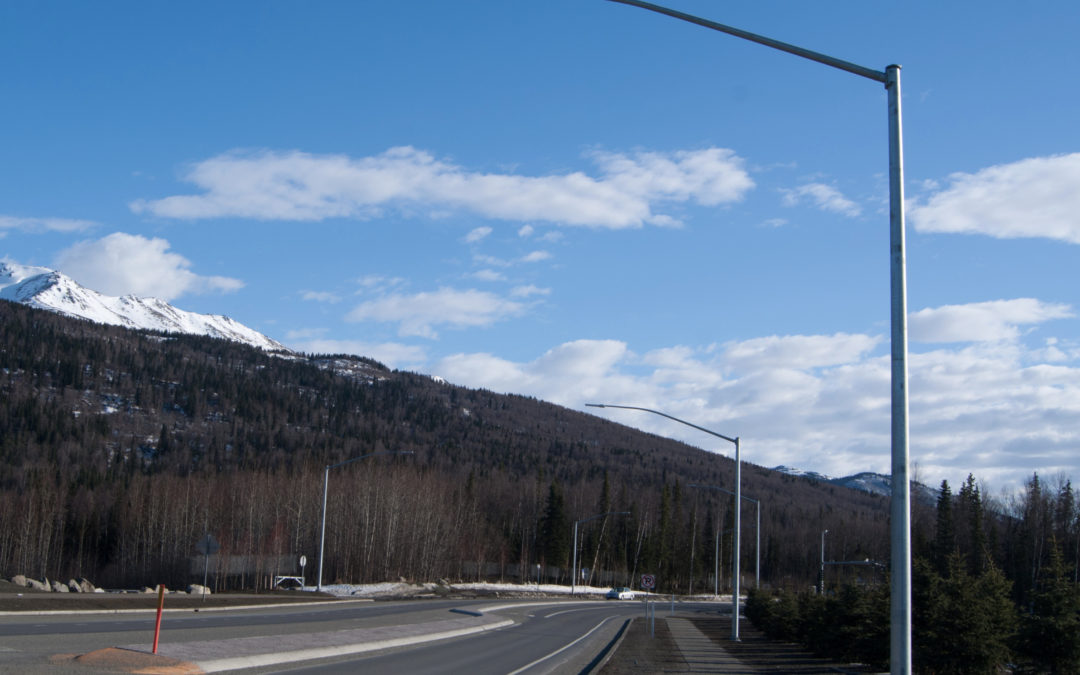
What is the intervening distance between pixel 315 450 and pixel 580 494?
186 ft

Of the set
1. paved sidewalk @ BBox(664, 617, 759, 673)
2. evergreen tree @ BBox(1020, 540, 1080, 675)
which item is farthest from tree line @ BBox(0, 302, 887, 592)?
evergreen tree @ BBox(1020, 540, 1080, 675)

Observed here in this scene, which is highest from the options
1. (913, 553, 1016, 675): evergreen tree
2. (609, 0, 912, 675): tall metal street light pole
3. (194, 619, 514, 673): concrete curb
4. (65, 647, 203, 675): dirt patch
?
(609, 0, 912, 675): tall metal street light pole

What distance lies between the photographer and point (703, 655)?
31188 millimetres

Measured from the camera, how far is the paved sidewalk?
2645cm

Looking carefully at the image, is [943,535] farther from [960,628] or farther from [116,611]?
[116,611]

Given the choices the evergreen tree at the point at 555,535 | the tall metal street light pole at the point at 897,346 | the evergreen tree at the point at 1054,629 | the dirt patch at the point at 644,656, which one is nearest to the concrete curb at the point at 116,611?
the dirt patch at the point at 644,656

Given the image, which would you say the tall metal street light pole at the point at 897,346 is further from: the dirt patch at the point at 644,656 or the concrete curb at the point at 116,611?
the concrete curb at the point at 116,611

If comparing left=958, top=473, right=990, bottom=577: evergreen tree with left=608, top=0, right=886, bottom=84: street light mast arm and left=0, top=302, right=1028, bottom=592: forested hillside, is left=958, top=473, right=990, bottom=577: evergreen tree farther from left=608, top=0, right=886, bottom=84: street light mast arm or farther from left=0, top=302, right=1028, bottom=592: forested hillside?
left=608, top=0, right=886, bottom=84: street light mast arm

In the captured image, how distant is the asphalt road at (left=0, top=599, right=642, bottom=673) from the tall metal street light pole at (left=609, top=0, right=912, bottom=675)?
13.1 metres

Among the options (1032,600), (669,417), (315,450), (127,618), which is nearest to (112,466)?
(315,450)

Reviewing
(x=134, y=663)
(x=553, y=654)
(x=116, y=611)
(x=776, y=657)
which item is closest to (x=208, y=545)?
(x=116, y=611)

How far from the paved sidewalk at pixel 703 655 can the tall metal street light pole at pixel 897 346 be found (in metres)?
16.5

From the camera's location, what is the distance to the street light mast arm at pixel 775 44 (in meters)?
9.55

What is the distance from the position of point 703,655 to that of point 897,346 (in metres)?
23.5
